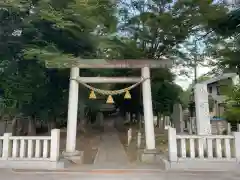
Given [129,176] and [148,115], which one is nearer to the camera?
[129,176]

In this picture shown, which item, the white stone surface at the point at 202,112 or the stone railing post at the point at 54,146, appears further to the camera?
the white stone surface at the point at 202,112

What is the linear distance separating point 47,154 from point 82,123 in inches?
549

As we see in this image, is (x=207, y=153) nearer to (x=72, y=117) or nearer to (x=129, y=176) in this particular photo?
(x=129, y=176)

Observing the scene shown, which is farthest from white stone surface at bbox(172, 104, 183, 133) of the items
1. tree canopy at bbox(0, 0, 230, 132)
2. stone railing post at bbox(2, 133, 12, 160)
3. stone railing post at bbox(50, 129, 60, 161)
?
stone railing post at bbox(2, 133, 12, 160)

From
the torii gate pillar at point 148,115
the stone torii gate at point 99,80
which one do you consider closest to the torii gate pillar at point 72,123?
the stone torii gate at point 99,80

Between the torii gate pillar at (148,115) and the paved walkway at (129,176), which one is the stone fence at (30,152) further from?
the torii gate pillar at (148,115)

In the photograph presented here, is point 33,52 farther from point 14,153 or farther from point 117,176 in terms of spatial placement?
point 117,176

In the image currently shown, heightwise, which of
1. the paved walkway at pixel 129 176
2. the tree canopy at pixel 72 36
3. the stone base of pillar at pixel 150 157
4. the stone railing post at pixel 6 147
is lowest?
the paved walkway at pixel 129 176

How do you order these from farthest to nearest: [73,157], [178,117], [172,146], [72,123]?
[178,117] < [72,123] < [73,157] < [172,146]

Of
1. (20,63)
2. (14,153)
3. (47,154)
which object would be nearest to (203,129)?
(47,154)

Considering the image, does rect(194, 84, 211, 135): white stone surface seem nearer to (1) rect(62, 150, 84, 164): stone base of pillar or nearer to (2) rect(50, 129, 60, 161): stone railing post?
(1) rect(62, 150, 84, 164): stone base of pillar

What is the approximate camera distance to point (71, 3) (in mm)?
8836

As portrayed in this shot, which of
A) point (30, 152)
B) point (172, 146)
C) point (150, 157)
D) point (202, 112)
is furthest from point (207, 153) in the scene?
point (30, 152)

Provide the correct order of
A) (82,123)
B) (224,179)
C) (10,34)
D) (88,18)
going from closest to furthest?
(224,179)
(88,18)
(10,34)
(82,123)
